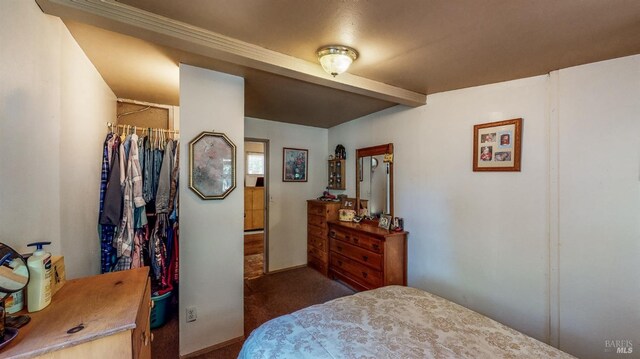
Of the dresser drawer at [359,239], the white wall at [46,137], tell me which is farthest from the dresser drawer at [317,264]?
the white wall at [46,137]

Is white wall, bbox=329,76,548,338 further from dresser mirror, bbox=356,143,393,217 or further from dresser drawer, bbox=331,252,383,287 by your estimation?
dresser drawer, bbox=331,252,383,287

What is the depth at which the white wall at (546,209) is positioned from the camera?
1.66 meters

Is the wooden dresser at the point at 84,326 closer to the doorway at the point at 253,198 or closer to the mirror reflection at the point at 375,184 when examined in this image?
the mirror reflection at the point at 375,184

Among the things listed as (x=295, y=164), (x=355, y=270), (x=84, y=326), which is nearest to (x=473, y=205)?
(x=355, y=270)

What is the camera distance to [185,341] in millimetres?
1988

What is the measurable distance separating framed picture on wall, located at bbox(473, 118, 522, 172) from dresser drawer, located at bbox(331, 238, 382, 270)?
1.41 m

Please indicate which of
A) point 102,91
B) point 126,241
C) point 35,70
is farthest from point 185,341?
point 102,91

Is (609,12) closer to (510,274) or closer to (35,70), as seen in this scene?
(510,274)

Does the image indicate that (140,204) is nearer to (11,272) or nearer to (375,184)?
(11,272)

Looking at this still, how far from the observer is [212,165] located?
2.11 m

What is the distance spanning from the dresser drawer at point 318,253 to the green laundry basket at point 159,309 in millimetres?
2049

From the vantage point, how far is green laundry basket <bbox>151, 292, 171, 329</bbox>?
2.31m

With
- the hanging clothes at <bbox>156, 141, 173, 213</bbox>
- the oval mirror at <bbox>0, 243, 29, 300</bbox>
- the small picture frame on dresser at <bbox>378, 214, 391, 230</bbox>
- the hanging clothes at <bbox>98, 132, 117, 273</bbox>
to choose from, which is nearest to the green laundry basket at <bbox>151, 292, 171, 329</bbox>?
the hanging clothes at <bbox>98, 132, 117, 273</bbox>

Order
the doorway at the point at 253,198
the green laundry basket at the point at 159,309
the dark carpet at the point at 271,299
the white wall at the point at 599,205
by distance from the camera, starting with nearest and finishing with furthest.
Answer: the white wall at the point at 599,205 < the dark carpet at the point at 271,299 < the green laundry basket at the point at 159,309 < the doorway at the point at 253,198
